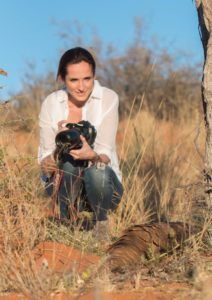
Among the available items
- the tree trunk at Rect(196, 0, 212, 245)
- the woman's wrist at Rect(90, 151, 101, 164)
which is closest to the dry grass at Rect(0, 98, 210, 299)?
the tree trunk at Rect(196, 0, 212, 245)

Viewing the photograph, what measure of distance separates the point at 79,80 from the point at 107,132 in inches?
15.3

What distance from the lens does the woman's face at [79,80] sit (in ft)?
13.7

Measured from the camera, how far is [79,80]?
4.20 metres

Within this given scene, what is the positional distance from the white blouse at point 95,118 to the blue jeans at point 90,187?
144mm

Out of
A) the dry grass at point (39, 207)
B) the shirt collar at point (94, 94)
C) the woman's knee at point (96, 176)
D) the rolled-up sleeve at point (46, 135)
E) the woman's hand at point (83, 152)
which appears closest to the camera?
the dry grass at point (39, 207)

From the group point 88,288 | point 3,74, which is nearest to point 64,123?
point 3,74

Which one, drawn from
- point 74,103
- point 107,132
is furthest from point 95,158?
point 74,103

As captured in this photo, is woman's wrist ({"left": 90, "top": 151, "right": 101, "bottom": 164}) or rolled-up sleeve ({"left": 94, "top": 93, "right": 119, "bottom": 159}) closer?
woman's wrist ({"left": 90, "top": 151, "right": 101, "bottom": 164})

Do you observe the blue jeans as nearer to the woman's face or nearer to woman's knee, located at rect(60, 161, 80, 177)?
woman's knee, located at rect(60, 161, 80, 177)

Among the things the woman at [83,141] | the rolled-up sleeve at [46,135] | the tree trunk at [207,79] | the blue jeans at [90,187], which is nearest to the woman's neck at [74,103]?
the woman at [83,141]

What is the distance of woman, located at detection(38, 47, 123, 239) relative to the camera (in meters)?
4.10

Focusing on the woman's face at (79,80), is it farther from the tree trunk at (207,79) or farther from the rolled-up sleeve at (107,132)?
the tree trunk at (207,79)

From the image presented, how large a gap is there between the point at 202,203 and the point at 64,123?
3.43 feet

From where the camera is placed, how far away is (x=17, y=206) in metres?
3.43
